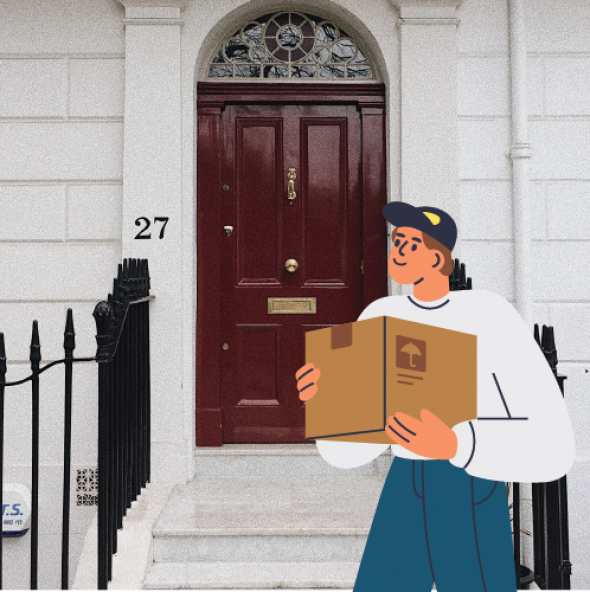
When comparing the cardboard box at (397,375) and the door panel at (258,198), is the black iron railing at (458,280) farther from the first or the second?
the door panel at (258,198)

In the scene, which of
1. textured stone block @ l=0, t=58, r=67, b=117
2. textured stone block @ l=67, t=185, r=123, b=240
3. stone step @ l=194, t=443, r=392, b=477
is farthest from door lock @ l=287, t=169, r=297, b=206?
stone step @ l=194, t=443, r=392, b=477

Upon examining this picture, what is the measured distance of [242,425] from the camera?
437 cm

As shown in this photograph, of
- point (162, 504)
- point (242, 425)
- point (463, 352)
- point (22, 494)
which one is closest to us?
point (463, 352)

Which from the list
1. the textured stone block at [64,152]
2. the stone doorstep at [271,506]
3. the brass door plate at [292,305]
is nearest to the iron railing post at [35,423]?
the stone doorstep at [271,506]

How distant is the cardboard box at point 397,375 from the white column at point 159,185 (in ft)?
7.73

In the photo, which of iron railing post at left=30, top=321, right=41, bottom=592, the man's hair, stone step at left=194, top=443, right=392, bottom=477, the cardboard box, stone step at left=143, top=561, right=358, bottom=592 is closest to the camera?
the cardboard box

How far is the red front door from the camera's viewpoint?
14.4 ft

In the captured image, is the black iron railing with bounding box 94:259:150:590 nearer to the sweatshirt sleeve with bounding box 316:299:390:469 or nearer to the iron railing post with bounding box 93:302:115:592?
the iron railing post with bounding box 93:302:115:592

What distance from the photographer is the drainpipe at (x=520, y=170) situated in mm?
4066

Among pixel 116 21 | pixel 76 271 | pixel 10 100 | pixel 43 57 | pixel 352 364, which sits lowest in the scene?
pixel 352 364

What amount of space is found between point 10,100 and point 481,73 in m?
3.34

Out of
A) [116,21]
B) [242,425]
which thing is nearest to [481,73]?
[116,21]

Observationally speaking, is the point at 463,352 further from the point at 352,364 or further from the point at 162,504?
the point at 162,504

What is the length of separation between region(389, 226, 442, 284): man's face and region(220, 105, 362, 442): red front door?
8.37 ft
